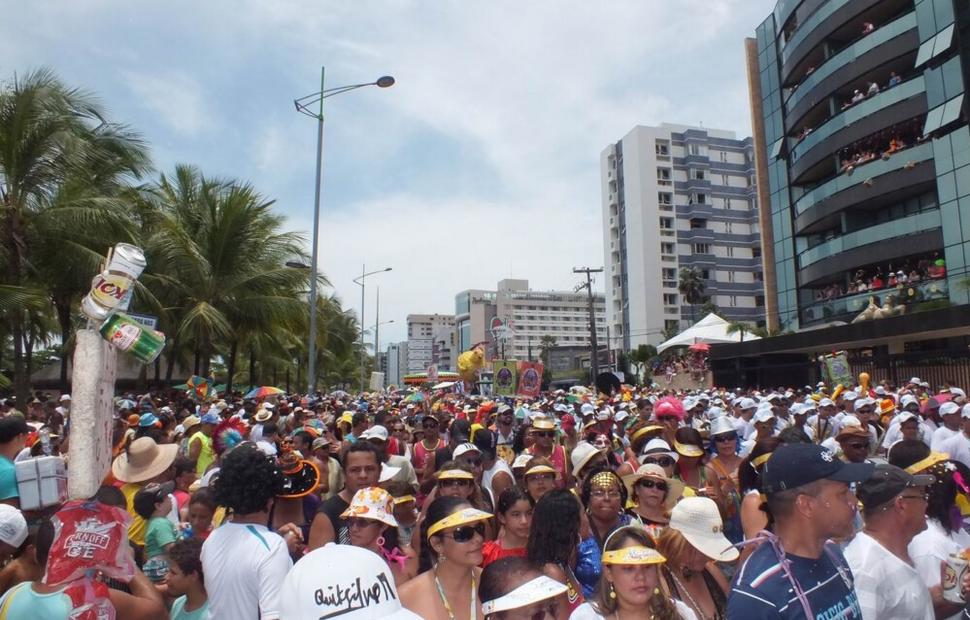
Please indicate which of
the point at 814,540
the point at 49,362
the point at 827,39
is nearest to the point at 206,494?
the point at 814,540

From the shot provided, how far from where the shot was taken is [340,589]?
1797mm

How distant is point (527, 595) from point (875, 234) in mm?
40881

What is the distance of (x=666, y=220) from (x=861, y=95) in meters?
43.5

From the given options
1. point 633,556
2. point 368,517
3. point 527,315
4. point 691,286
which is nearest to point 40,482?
point 368,517

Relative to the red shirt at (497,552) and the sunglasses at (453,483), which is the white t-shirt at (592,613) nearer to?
the red shirt at (497,552)

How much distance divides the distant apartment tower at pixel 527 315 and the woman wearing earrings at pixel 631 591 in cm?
15673

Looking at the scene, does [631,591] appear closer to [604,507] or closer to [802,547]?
[802,547]

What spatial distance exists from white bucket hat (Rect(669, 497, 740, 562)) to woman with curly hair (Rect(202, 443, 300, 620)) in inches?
77.9

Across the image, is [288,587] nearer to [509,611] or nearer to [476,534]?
[509,611]

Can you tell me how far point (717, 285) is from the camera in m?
79.6

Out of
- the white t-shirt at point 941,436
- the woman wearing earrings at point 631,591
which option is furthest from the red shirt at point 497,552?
the white t-shirt at point 941,436

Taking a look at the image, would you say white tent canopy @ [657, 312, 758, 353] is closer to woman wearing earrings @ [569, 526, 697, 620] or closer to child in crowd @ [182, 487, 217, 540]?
child in crowd @ [182, 487, 217, 540]

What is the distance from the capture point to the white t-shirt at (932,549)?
3057 mm

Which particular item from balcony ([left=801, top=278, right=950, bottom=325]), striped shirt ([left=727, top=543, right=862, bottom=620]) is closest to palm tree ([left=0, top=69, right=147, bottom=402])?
striped shirt ([left=727, top=543, right=862, bottom=620])
